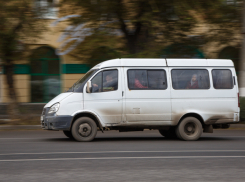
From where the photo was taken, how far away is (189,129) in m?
11.2

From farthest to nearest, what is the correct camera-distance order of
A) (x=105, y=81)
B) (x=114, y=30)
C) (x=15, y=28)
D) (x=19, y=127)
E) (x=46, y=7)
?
(x=46, y=7) < (x=114, y=30) < (x=15, y=28) < (x=19, y=127) < (x=105, y=81)

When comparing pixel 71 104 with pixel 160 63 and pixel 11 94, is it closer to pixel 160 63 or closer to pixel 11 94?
pixel 160 63

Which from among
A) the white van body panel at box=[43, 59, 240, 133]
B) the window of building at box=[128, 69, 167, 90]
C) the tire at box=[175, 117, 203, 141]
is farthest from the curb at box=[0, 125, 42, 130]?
the tire at box=[175, 117, 203, 141]

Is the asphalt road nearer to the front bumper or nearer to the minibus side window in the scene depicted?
the front bumper

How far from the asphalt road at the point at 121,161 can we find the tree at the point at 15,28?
6762mm

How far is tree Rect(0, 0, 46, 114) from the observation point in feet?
51.9

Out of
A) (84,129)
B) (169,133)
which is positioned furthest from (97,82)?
(169,133)

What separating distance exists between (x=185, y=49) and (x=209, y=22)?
153cm

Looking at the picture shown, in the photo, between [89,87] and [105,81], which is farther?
[105,81]

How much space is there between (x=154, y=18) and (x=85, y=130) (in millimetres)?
6843

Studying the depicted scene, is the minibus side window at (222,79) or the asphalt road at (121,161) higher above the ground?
the minibus side window at (222,79)

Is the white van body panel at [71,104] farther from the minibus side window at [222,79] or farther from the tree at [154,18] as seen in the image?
the tree at [154,18]

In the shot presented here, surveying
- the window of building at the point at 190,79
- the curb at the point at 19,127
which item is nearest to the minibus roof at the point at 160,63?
the window of building at the point at 190,79

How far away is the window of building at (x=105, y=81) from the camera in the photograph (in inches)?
424
